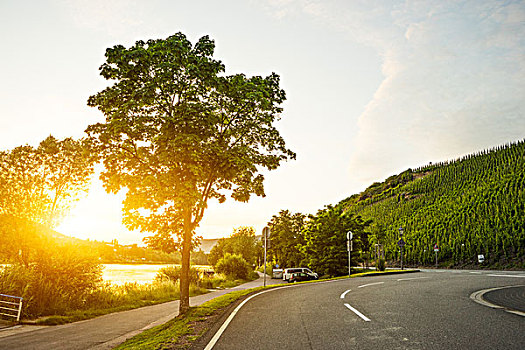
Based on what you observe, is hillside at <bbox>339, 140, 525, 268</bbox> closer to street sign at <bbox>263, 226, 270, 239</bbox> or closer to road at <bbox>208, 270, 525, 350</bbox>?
street sign at <bbox>263, 226, 270, 239</bbox>

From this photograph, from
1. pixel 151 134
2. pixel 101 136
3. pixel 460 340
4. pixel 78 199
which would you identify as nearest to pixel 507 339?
pixel 460 340

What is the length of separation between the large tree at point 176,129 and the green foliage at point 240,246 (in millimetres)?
73947

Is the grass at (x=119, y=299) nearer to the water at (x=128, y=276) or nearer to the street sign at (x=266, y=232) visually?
the water at (x=128, y=276)

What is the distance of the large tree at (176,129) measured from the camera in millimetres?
12023

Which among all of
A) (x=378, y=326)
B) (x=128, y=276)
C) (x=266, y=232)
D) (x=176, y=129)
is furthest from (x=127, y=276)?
(x=378, y=326)

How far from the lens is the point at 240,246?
291 ft

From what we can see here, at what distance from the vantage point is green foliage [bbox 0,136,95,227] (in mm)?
22484

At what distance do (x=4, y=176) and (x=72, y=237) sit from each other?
657cm

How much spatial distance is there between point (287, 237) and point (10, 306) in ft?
154

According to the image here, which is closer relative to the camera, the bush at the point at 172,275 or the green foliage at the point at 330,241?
the bush at the point at 172,275

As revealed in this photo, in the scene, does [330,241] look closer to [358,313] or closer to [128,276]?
[358,313]

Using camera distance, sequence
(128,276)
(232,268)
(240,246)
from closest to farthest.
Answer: (232,268) < (128,276) < (240,246)

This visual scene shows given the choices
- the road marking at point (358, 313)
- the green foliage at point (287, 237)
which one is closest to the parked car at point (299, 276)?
the green foliage at point (287, 237)

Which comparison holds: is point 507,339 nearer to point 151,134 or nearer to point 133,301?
point 151,134
